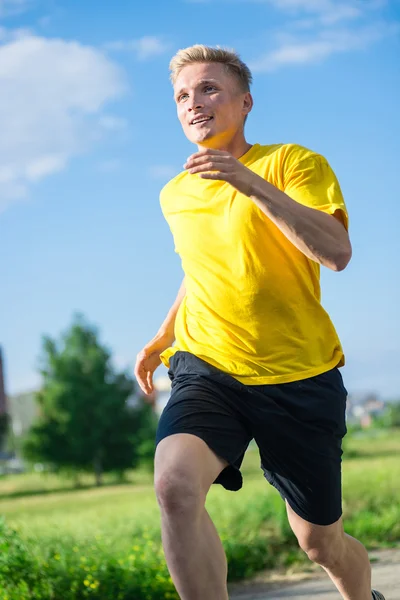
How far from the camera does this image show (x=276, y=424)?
8.95 ft

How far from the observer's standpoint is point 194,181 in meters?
2.96

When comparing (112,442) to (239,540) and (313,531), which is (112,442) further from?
(313,531)

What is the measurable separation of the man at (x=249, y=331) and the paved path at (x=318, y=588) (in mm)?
1196

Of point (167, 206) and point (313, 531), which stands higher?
point (167, 206)

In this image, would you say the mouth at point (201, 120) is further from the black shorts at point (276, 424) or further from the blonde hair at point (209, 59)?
the black shorts at point (276, 424)

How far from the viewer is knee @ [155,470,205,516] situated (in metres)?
2.34

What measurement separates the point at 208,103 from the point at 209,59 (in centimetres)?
19

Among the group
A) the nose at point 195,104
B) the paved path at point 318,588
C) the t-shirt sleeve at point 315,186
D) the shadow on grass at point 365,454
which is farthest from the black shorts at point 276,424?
the shadow on grass at point 365,454

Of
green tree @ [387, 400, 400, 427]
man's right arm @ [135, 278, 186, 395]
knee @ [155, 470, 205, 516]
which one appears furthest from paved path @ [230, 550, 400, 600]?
green tree @ [387, 400, 400, 427]

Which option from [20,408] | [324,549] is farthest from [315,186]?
[20,408]

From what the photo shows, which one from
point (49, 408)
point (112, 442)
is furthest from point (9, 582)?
point (49, 408)

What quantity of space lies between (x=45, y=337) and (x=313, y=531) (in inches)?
857

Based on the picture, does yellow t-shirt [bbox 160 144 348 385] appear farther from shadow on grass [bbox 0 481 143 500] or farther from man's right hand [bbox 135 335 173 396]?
shadow on grass [bbox 0 481 143 500]

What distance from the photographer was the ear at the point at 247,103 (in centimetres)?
299
